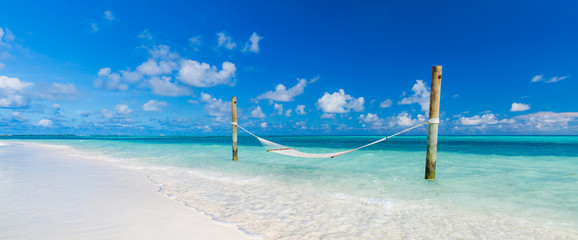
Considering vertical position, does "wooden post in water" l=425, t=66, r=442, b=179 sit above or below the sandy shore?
above

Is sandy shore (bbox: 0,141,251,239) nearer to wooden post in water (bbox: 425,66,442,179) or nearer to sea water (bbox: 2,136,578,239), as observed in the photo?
sea water (bbox: 2,136,578,239)

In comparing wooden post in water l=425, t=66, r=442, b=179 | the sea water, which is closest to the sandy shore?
the sea water

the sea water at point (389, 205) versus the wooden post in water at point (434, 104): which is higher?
the wooden post in water at point (434, 104)

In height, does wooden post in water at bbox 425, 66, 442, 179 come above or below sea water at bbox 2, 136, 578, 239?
above

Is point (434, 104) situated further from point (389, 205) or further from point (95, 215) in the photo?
point (95, 215)

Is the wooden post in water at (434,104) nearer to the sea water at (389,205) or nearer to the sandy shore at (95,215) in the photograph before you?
the sea water at (389,205)

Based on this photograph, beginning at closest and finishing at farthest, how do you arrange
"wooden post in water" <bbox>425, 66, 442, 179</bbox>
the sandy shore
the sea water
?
the sandy shore, the sea water, "wooden post in water" <bbox>425, 66, 442, 179</bbox>

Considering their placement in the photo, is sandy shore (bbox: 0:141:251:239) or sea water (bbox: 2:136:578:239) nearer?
sandy shore (bbox: 0:141:251:239)

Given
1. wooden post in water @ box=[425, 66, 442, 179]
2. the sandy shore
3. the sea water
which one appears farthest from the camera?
wooden post in water @ box=[425, 66, 442, 179]

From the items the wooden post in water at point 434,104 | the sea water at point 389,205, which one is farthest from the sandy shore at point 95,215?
the wooden post in water at point 434,104

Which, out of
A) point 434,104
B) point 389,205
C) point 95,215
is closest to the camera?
point 95,215

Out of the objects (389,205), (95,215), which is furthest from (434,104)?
(95,215)

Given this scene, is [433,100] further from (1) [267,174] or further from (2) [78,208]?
(2) [78,208]

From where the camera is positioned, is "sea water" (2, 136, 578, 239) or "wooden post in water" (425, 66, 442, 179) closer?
"sea water" (2, 136, 578, 239)
